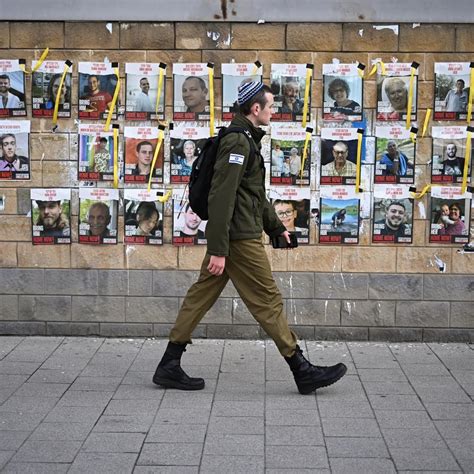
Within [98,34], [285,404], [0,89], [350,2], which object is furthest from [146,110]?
[285,404]

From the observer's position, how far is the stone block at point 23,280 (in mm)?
7359

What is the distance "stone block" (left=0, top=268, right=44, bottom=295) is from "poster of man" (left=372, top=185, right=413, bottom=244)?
297 centimetres

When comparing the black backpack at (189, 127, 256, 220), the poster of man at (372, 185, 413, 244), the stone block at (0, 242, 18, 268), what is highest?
the black backpack at (189, 127, 256, 220)

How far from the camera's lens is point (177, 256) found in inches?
288

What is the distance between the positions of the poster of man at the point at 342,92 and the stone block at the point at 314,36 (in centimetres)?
18

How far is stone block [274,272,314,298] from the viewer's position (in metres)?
7.28

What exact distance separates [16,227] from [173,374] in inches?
89.7

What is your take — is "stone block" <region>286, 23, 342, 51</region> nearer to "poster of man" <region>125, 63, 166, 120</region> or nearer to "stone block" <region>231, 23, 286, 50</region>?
"stone block" <region>231, 23, 286, 50</region>

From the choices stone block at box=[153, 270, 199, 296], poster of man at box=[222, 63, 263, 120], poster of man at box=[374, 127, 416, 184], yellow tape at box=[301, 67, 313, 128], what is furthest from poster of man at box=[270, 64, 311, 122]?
stone block at box=[153, 270, 199, 296]

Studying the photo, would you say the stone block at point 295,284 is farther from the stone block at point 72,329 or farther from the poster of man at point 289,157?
the stone block at point 72,329

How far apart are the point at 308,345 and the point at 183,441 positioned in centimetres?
247

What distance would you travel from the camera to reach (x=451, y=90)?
7.11 m

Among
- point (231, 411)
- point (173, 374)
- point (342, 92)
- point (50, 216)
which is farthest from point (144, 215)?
point (231, 411)

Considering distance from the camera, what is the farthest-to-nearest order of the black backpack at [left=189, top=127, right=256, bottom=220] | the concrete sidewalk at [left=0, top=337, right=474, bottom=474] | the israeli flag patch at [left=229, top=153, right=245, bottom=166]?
the black backpack at [left=189, top=127, right=256, bottom=220] → the israeli flag patch at [left=229, top=153, right=245, bottom=166] → the concrete sidewalk at [left=0, top=337, right=474, bottom=474]
